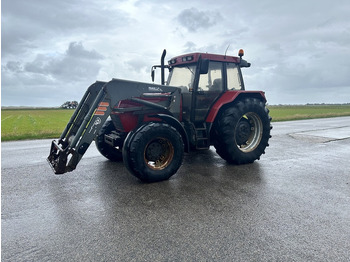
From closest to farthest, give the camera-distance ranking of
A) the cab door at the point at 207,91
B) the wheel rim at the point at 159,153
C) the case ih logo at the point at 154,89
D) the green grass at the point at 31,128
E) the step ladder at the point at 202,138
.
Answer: the wheel rim at the point at 159,153
the case ih logo at the point at 154,89
the step ladder at the point at 202,138
the cab door at the point at 207,91
the green grass at the point at 31,128

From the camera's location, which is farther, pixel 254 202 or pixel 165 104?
pixel 165 104

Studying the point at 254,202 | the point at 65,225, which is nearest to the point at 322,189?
the point at 254,202

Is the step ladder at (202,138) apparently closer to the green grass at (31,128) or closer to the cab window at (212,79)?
the cab window at (212,79)

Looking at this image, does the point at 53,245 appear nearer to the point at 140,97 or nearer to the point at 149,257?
the point at 149,257

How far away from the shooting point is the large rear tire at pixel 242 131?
5484 millimetres

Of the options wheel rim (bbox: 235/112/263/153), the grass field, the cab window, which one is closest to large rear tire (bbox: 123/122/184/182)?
the cab window

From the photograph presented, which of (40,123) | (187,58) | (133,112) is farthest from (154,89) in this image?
(40,123)

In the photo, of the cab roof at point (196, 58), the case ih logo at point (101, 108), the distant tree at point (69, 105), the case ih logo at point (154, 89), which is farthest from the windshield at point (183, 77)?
the distant tree at point (69, 105)

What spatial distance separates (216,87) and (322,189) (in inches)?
116

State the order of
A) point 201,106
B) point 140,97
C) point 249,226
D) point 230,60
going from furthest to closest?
1. point 230,60
2. point 201,106
3. point 140,97
4. point 249,226

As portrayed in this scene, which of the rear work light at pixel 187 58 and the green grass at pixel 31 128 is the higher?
the rear work light at pixel 187 58

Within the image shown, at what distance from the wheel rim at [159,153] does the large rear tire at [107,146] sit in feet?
4.65

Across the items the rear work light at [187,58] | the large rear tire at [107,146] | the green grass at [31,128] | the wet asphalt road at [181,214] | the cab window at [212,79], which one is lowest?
the green grass at [31,128]

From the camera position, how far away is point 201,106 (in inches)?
223
